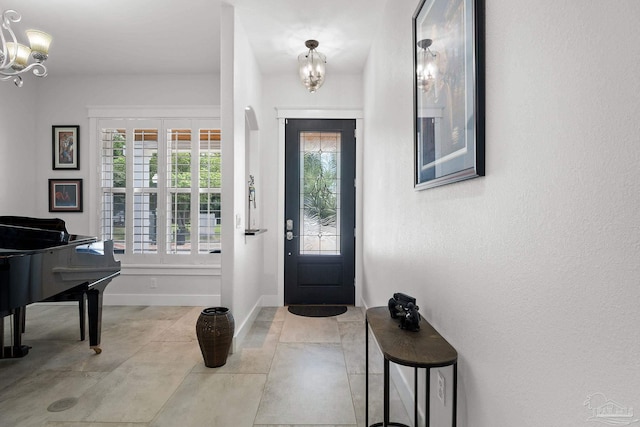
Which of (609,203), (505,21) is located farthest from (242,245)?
(609,203)

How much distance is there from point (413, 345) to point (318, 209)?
318cm

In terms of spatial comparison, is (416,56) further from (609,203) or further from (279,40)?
(279,40)

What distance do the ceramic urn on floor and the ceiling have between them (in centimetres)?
256

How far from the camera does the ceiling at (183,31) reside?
118 inches

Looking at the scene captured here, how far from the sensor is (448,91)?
1.46m

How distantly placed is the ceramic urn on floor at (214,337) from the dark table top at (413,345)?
143cm

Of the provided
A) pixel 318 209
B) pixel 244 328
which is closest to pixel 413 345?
pixel 244 328

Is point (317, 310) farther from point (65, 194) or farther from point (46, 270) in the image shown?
point (65, 194)

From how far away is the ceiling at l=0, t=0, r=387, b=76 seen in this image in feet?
9.80

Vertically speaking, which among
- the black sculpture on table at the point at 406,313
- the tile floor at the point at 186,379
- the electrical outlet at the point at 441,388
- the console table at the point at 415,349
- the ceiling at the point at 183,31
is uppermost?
the ceiling at the point at 183,31

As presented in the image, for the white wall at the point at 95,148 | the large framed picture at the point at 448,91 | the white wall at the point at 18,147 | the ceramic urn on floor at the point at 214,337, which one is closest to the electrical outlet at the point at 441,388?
the large framed picture at the point at 448,91

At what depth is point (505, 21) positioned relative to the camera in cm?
106

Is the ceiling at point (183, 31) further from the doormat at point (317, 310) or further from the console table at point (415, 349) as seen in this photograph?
the doormat at point (317, 310)

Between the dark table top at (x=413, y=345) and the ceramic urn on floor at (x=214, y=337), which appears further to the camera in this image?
the ceramic urn on floor at (x=214, y=337)
